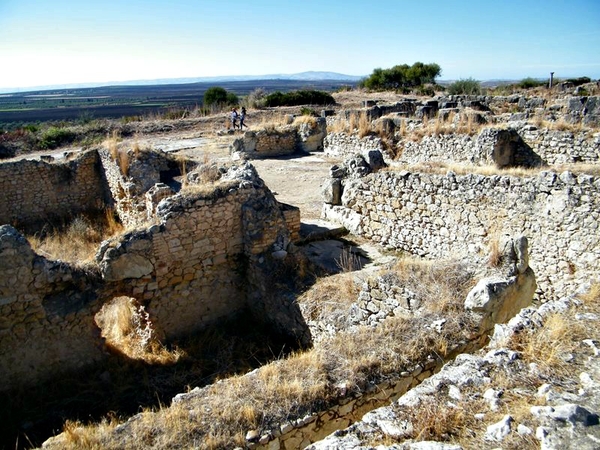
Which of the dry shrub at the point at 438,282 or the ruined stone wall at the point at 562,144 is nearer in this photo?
the dry shrub at the point at 438,282

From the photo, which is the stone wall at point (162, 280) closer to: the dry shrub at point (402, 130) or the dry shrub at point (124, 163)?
the dry shrub at point (124, 163)

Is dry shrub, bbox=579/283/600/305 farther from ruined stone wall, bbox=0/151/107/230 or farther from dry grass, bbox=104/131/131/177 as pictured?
ruined stone wall, bbox=0/151/107/230

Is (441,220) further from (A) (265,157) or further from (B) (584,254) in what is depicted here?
(A) (265,157)

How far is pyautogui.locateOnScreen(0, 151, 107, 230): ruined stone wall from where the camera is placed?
43.6ft

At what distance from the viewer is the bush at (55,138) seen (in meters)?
24.5

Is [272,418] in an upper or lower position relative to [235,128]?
lower

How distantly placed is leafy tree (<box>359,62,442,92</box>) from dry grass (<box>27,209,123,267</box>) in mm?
48701

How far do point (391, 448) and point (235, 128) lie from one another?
23983mm

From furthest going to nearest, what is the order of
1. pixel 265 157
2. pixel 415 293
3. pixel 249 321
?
pixel 265 157
pixel 249 321
pixel 415 293

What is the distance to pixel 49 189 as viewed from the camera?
13.9 meters

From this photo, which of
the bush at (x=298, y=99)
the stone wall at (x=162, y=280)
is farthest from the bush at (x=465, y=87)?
the stone wall at (x=162, y=280)

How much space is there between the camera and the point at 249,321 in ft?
27.1

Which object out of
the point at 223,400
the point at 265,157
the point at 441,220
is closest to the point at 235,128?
the point at 265,157

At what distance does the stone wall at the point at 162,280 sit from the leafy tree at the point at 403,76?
52.5 meters
